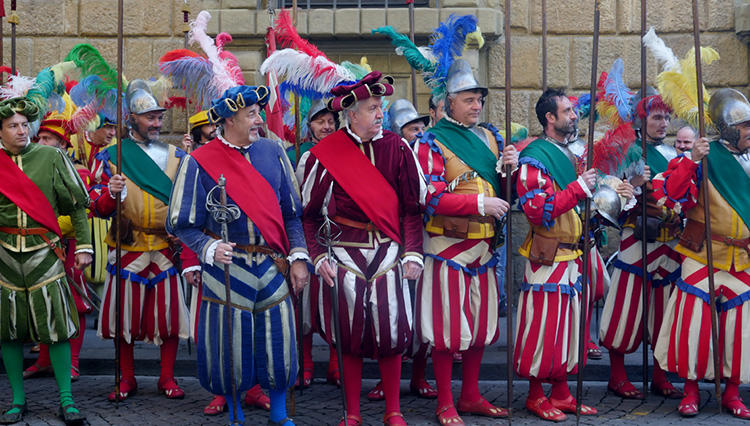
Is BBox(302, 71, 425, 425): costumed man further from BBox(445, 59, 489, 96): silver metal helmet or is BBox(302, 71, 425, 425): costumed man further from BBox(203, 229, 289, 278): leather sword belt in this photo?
BBox(445, 59, 489, 96): silver metal helmet

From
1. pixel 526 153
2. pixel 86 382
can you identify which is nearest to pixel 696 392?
pixel 526 153

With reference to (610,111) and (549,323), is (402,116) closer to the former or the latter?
(610,111)

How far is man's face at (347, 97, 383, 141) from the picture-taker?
536cm

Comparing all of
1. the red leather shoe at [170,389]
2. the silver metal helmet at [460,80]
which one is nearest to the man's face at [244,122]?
the silver metal helmet at [460,80]

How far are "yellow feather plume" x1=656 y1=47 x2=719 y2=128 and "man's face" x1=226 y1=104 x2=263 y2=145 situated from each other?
270 centimetres

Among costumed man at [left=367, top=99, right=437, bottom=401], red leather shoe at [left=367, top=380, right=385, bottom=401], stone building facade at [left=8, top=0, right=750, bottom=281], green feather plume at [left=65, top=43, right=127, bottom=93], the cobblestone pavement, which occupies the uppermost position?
stone building facade at [left=8, top=0, right=750, bottom=281]

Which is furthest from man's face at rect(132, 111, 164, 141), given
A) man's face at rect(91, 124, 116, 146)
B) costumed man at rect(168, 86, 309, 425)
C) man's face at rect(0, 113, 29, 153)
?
man's face at rect(91, 124, 116, 146)

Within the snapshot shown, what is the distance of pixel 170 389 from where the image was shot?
249 inches

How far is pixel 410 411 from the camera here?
5.93 meters

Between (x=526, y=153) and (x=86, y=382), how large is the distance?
3.62 m

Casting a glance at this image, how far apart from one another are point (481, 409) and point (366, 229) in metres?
1.39

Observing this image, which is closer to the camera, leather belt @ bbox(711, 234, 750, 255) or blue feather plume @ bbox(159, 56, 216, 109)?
leather belt @ bbox(711, 234, 750, 255)

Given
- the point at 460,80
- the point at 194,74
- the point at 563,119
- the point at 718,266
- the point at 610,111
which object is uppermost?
the point at 194,74

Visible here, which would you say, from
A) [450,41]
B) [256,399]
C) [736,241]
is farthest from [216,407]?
[736,241]
